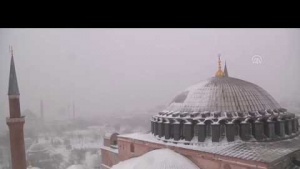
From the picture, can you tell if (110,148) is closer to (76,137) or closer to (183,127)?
(76,137)

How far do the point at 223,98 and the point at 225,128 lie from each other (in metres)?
0.93

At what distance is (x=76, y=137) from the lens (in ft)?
33.0

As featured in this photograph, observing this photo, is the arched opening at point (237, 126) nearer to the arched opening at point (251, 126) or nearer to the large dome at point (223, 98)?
the arched opening at point (251, 126)

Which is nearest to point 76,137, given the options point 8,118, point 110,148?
point 110,148

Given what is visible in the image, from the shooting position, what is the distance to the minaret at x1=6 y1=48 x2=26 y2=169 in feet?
25.3

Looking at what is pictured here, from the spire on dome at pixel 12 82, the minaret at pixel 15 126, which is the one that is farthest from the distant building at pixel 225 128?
the spire on dome at pixel 12 82

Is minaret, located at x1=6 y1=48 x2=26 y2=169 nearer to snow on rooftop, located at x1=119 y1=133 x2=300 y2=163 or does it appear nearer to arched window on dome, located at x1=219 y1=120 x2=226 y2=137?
snow on rooftop, located at x1=119 y1=133 x2=300 y2=163

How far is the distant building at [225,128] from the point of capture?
19.4 feet

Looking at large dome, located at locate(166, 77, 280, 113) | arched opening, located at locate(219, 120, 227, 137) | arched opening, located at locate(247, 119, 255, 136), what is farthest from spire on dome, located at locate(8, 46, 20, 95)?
arched opening, located at locate(247, 119, 255, 136)

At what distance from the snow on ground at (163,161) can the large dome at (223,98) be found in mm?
1294

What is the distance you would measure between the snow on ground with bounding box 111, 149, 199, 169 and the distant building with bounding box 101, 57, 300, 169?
0.19m

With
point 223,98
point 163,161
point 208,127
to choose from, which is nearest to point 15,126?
point 163,161

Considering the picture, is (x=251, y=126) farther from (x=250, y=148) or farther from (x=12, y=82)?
(x=12, y=82)
